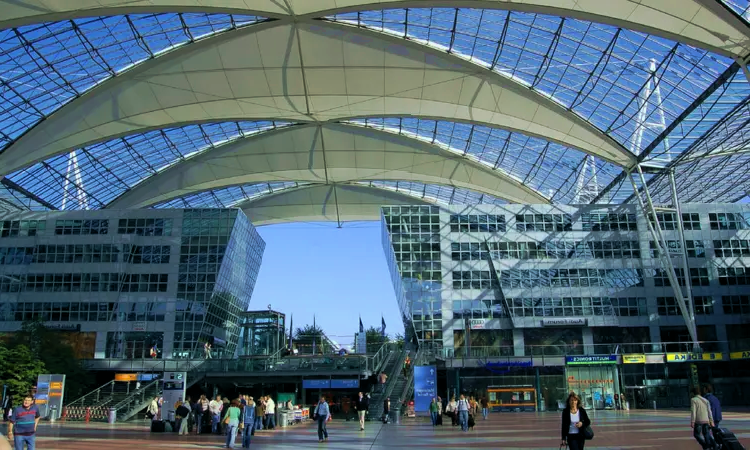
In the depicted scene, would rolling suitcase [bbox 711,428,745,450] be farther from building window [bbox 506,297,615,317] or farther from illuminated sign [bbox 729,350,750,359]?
building window [bbox 506,297,615,317]

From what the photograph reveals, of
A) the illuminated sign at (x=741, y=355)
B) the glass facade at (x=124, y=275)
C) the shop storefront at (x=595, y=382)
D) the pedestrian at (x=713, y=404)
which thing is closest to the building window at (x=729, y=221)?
the illuminated sign at (x=741, y=355)

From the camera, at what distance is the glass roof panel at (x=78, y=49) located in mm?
37969

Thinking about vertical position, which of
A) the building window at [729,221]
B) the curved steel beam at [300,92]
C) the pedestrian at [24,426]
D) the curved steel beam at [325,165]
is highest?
the curved steel beam at [325,165]

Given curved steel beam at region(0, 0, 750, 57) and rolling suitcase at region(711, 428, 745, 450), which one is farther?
curved steel beam at region(0, 0, 750, 57)

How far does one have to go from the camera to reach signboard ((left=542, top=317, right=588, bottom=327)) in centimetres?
5794

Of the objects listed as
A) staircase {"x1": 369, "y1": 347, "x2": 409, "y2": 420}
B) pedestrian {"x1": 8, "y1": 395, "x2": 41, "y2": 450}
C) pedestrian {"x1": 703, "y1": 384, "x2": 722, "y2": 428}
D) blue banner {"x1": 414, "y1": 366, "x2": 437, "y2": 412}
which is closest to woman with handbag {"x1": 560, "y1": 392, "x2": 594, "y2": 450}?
pedestrian {"x1": 703, "y1": 384, "x2": 722, "y2": 428}

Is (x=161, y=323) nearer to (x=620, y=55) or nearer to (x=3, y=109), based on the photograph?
(x=3, y=109)

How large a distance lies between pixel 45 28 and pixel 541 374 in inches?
1617

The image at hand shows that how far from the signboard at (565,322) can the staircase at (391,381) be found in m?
13.3

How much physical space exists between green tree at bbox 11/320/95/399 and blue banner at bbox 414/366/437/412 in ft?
86.3

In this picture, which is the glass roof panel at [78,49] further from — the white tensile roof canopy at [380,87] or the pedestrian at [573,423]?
the pedestrian at [573,423]

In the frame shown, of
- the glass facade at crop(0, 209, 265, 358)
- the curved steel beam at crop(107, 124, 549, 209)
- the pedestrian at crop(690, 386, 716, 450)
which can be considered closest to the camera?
the pedestrian at crop(690, 386, 716, 450)

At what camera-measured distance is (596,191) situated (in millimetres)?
62938

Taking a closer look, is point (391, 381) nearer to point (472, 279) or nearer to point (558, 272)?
point (472, 279)
